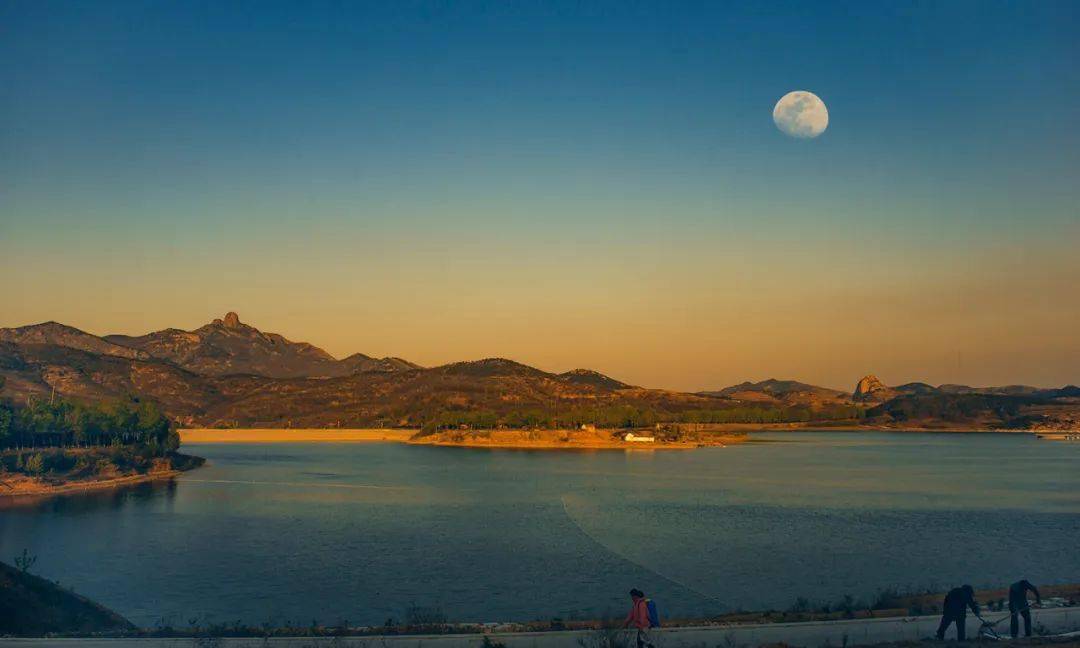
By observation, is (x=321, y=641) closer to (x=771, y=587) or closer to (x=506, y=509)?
(x=771, y=587)

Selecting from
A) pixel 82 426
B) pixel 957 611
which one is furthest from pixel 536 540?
pixel 82 426

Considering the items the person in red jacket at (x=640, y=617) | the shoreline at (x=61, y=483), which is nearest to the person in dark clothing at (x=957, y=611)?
the person in red jacket at (x=640, y=617)

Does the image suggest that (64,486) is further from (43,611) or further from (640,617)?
(640,617)

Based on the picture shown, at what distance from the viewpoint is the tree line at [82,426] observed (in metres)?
104

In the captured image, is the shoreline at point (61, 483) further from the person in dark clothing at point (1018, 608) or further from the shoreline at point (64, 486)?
the person in dark clothing at point (1018, 608)

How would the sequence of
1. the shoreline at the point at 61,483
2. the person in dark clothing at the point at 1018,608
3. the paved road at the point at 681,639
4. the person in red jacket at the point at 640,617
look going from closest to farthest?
1. the person in red jacket at the point at 640,617
2. the paved road at the point at 681,639
3. the person in dark clothing at the point at 1018,608
4. the shoreline at the point at 61,483

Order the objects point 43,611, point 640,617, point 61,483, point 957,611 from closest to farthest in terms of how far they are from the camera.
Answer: point 640,617, point 957,611, point 43,611, point 61,483

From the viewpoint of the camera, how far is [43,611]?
1053 inches

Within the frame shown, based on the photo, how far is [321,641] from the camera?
810 inches

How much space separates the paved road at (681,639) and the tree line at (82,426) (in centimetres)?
9260

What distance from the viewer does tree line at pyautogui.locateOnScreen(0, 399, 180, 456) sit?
104125mm

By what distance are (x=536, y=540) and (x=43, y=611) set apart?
31659mm

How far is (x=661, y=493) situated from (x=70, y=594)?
6111cm

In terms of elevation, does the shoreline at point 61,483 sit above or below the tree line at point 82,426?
below
